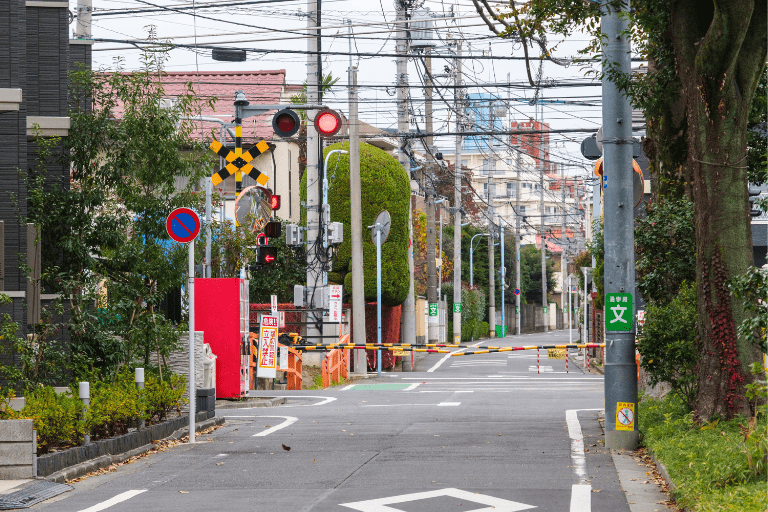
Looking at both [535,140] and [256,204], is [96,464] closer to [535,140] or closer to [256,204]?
[256,204]

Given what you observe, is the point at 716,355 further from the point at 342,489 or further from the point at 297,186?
the point at 297,186

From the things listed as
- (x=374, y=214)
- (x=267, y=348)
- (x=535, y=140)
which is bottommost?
(x=267, y=348)

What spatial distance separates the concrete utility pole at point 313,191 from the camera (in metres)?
26.2

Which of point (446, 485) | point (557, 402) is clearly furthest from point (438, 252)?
point (446, 485)

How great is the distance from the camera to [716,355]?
10.6 metres

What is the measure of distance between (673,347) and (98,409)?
706 cm

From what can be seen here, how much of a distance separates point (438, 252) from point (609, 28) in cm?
5492

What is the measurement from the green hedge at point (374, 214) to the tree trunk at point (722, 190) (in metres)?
22.3

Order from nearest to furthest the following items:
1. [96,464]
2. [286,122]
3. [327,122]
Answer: [96,464] → [286,122] → [327,122]

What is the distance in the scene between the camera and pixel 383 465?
10281mm

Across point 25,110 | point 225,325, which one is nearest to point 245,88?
point 225,325

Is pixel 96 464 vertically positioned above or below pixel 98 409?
below

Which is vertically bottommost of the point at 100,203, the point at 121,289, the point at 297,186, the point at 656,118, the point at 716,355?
the point at 716,355

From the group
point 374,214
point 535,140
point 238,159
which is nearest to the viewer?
point 238,159
